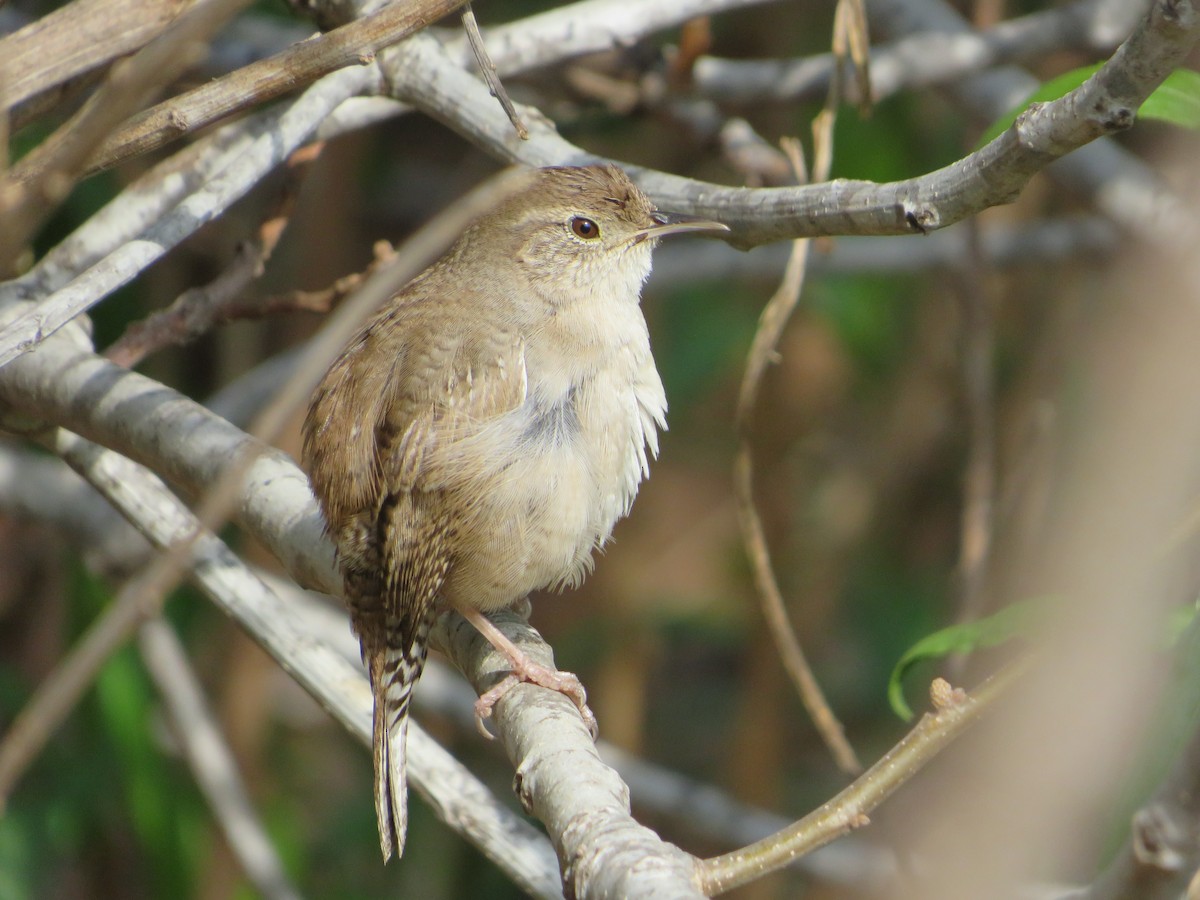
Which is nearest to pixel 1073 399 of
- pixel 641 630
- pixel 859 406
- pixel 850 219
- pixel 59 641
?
pixel 859 406

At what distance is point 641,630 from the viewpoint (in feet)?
A: 18.7

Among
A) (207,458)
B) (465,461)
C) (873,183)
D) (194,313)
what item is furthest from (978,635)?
(194,313)

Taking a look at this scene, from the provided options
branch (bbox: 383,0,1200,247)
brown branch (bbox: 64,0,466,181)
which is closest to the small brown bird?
branch (bbox: 383,0,1200,247)

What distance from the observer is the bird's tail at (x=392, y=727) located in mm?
2764

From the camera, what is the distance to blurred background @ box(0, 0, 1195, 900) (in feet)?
14.9

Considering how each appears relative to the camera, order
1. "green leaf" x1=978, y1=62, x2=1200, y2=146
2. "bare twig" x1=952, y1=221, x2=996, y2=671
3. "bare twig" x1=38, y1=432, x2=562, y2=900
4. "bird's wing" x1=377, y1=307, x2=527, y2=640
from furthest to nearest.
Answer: "bare twig" x1=952, y1=221, x2=996, y2=671 → "bird's wing" x1=377, y1=307, x2=527, y2=640 → "bare twig" x1=38, y1=432, x2=562, y2=900 → "green leaf" x1=978, y1=62, x2=1200, y2=146

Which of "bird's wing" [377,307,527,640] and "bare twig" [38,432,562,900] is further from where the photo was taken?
"bird's wing" [377,307,527,640]

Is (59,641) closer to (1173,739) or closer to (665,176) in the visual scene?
(665,176)

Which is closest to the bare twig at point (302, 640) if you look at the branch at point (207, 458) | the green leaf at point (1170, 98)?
the branch at point (207, 458)

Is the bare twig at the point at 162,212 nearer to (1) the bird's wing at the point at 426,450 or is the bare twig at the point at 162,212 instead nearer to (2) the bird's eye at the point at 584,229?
(1) the bird's wing at the point at 426,450

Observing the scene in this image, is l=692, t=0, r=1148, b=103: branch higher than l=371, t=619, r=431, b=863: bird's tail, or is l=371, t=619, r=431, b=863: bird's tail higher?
l=692, t=0, r=1148, b=103: branch

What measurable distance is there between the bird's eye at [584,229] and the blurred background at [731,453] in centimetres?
82

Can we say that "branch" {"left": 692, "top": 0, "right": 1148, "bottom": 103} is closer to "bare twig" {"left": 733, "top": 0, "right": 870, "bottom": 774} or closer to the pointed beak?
"bare twig" {"left": 733, "top": 0, "right": 870, "bottom": 774}

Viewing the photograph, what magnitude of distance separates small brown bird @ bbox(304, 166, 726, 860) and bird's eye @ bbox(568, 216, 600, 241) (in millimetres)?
205
